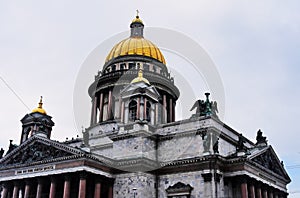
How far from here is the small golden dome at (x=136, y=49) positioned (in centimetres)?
4541

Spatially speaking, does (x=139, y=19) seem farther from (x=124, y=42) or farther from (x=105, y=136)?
(x=105, y=136)

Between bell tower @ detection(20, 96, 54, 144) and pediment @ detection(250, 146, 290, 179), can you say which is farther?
→ bell tower @ detection(20, 96, 54, 144)

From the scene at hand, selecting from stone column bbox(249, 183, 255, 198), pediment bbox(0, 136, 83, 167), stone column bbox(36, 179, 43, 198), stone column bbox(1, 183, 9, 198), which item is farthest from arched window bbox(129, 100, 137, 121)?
stone column bbox(1, 183, 9, 198)

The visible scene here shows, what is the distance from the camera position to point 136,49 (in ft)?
149

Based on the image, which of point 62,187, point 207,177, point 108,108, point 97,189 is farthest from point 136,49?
point 207,177

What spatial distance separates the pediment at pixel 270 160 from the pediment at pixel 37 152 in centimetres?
1594

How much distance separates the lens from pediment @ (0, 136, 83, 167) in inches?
1281

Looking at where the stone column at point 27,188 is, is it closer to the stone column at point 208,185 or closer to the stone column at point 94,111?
the stone column at point 94,111

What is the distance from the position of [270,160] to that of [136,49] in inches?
792

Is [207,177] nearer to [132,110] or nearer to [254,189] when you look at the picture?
[254,189]

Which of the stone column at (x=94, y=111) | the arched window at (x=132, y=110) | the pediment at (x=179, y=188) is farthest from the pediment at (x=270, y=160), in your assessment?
the stone column at (x=94, y=111)

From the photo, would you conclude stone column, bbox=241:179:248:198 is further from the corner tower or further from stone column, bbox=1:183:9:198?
stone column, bbox=1:183:9:198

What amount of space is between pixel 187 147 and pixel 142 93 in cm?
688

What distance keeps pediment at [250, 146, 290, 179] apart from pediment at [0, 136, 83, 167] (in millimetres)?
15945
